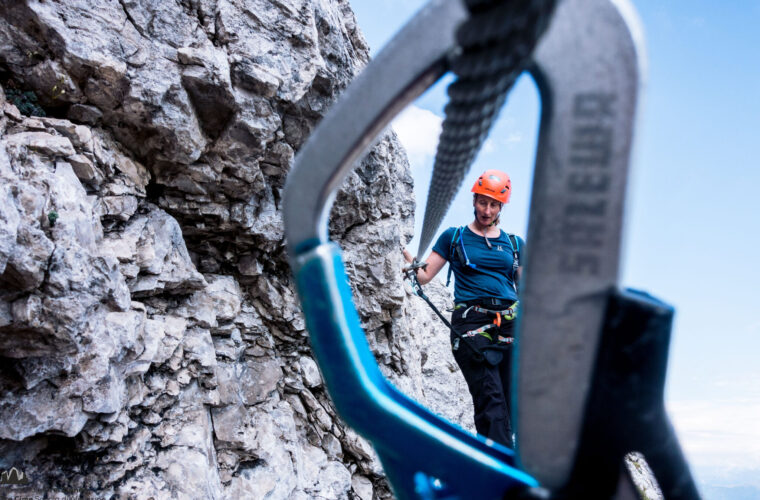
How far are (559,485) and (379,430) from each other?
0.47 m

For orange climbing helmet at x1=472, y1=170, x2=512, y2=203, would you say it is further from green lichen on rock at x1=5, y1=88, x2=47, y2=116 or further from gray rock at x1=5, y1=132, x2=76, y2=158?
green lichen on rock at x1=5, y1=88, x2=47, y2=116

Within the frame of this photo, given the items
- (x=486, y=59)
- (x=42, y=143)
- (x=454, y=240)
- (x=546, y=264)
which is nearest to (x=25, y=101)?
(x=42, y=143)

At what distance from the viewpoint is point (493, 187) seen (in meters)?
4.90

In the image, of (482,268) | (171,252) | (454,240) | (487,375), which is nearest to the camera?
(487,375)

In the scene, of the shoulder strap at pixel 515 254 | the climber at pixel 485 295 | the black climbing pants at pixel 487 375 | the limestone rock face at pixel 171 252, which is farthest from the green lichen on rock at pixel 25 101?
the shoulder strap at pixel 515 254

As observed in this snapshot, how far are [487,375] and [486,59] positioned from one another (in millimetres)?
3837

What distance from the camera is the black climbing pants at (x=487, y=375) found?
4172mm

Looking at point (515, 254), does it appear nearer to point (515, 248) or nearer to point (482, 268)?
point (515, 248)

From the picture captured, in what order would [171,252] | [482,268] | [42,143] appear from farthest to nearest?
[171,252] → [482,268] → [42,143]

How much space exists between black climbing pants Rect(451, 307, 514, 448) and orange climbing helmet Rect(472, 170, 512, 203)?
4.52ft

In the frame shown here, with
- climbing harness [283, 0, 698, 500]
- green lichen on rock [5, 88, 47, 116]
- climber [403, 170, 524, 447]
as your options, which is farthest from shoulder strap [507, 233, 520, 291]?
green lichen on rock [5, 88, 47, 116]

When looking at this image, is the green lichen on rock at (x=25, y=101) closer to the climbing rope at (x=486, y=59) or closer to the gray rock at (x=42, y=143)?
the gray rock at (x=42, y=143)

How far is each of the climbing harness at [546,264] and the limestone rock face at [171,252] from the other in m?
3.39

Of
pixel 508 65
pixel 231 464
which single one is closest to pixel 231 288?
pixel 231 464
